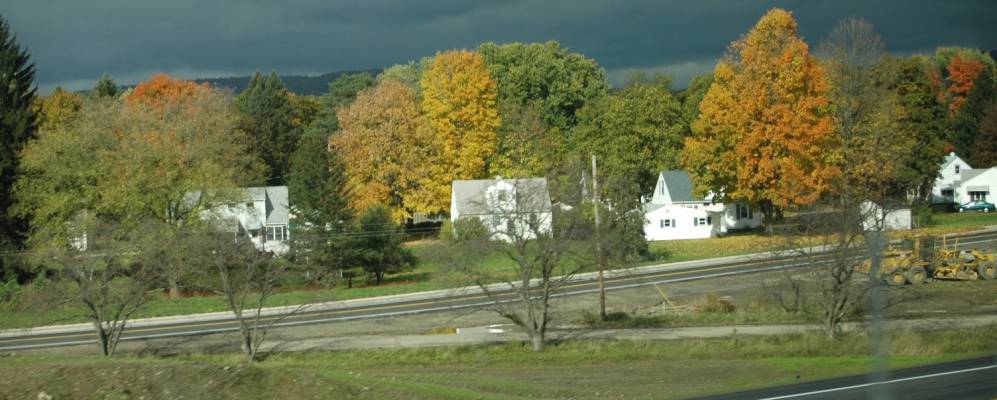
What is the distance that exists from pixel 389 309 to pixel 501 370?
1612 centimetres

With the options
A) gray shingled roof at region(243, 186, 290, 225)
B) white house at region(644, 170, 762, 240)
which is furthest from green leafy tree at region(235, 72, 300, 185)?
white house at region(644, 170, 762, 240)

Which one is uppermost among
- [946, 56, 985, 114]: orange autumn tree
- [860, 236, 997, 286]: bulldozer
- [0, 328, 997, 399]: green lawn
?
[946, 56, 985, 114]: orange autumn tree

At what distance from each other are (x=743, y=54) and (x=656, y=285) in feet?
70.5

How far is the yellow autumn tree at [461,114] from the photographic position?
76750mm

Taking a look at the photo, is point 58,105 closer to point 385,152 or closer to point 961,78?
point 385,152

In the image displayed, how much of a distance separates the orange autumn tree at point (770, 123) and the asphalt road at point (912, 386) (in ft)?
118

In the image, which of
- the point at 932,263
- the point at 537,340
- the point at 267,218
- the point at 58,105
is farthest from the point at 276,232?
the point at 932,263

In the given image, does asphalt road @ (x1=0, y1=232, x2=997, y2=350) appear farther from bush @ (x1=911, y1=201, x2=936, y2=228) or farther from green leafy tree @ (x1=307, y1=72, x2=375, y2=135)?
green leafy tree @ (x1=307, y1=72, x2=375, y2=135)

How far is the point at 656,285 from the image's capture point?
156ft

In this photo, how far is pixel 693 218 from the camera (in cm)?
7325

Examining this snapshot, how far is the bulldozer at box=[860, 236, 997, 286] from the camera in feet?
146

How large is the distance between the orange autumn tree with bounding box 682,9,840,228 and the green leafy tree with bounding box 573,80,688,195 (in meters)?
14.3

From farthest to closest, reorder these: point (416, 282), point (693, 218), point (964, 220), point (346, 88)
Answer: point (346, 88) → point (693, 218) → point (964, 220) → point (416, 282)

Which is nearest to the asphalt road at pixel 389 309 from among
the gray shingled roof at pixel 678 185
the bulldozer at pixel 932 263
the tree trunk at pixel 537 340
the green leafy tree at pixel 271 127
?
the tree trunk at pixel 537 340
